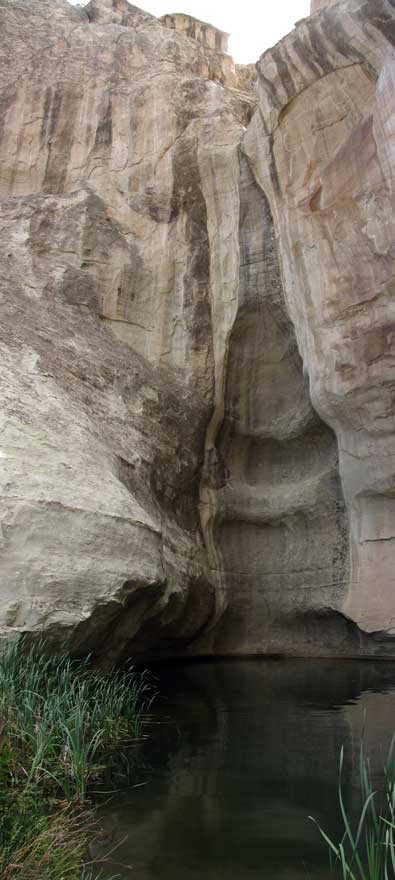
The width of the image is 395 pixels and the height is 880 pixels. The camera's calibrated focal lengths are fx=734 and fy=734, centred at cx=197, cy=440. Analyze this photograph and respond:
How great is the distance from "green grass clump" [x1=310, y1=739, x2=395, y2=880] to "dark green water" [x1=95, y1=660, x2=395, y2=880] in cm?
12

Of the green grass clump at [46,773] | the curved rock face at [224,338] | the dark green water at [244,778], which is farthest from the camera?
the curved rock face at [224,338]

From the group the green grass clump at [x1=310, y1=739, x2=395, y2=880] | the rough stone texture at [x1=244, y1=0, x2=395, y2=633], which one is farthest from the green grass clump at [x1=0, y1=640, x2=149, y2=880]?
the rough stone texture at [x1=244, y1=0, x2=395, y2=633]

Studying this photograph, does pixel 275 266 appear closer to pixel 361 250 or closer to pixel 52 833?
pixel 361 250

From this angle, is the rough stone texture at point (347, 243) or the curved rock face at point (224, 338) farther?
the rough stone texture at point (347, 243)

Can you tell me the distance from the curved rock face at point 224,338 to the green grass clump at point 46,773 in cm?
202

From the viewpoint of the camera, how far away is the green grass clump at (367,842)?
104 inches

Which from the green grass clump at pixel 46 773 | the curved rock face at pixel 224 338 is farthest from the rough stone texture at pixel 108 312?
the green grass clump at pixel 46 773

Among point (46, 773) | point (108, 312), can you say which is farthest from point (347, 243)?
point (46, 773)

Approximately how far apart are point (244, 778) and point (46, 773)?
1349mm

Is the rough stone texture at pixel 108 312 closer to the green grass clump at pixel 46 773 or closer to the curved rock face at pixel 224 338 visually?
the curved rock face at pixel 224 338

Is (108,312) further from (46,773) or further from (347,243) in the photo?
(46,773)

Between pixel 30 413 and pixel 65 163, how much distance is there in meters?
8.49

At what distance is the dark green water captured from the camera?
3664mm

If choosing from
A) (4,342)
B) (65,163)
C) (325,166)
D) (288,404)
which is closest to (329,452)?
(288,404)
